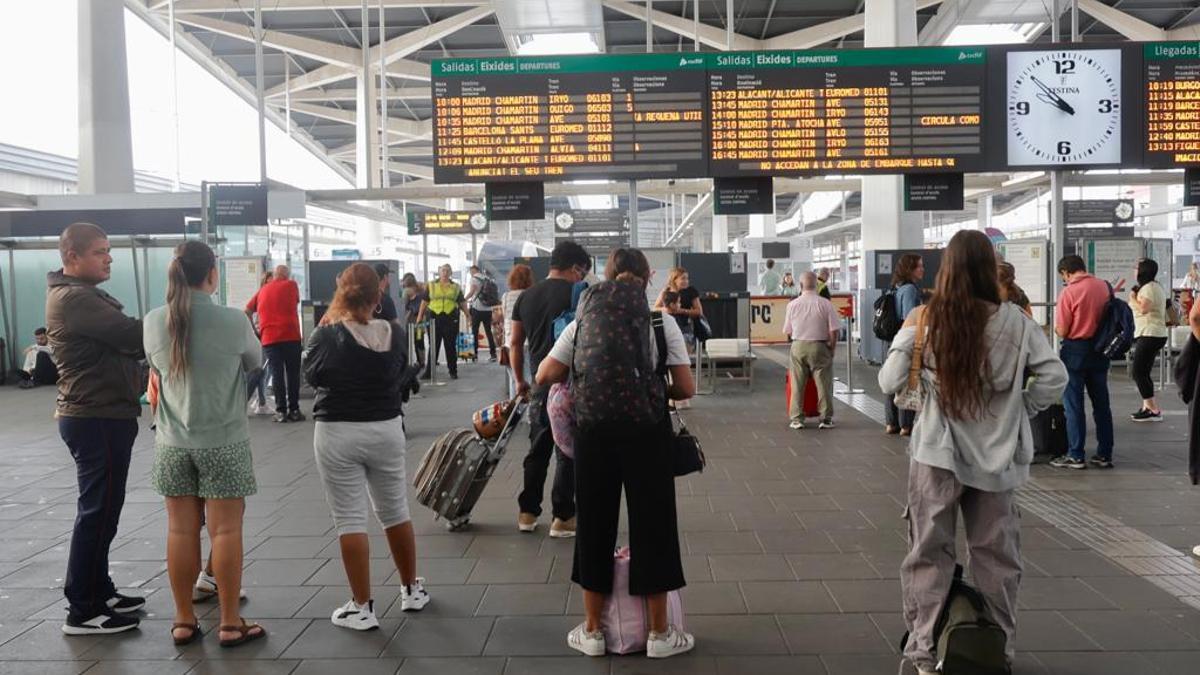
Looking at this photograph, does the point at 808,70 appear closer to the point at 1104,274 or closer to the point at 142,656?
the point at 1104,274

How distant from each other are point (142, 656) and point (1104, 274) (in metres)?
14.1

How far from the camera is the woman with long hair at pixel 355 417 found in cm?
399

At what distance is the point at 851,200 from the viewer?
148 ft

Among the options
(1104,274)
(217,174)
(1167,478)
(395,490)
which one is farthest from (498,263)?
(395,490)

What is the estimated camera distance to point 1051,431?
7.64 m

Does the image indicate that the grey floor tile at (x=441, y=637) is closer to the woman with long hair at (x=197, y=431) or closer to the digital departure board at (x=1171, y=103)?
the woman with long hair at (x=197, y=431)

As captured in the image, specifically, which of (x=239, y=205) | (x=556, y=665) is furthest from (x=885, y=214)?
(x=556, y=665)

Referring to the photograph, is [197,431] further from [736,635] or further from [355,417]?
[736,635]

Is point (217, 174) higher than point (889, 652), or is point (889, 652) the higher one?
point (217, 174)

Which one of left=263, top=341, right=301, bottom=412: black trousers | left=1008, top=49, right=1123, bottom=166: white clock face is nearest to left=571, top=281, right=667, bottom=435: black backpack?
left=1008, top=49, right=1123, bottom=166: white clock face

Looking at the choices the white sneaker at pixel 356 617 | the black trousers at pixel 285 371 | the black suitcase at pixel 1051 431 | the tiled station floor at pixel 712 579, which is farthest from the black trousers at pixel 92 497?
the black trousers at pixel 285 371

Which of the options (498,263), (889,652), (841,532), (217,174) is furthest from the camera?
(217,174)

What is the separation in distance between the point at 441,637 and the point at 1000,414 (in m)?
2.32

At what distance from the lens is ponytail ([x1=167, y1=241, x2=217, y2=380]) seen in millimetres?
3867
